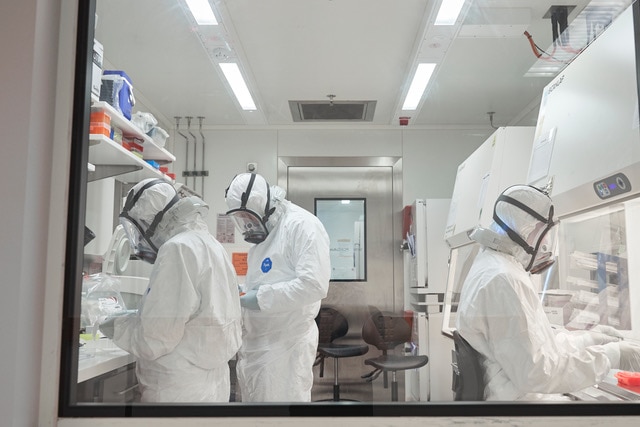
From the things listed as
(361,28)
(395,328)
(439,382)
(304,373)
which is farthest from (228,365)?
(361,28)

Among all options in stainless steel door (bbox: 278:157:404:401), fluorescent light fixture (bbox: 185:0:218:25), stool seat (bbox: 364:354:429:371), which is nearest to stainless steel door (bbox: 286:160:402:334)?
stainless steel door (bbox: 278:157:404:401)

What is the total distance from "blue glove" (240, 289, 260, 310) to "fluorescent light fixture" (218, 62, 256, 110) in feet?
2.02

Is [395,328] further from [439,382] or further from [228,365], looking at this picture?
[228,365]

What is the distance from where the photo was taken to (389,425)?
3.33 feet

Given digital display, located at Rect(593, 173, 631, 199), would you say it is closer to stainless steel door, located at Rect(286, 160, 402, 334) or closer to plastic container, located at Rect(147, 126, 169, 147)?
stainless steel door, located at Rect(286, 160, 402, 334)

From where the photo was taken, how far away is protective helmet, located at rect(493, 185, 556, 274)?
1656 millimetres

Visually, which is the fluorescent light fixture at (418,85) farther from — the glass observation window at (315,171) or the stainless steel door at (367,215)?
the stainless steel door at (367,215)

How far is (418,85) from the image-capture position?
5.83 feet

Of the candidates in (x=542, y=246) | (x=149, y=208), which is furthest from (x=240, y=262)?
(x=542, y=246)

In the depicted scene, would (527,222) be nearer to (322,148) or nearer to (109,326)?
(322,148)

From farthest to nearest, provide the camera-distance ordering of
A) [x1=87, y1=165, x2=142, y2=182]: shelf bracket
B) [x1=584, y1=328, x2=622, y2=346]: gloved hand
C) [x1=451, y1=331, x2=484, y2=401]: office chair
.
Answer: [x1=584, y1=328, x2=622, y2=346]: gloved hand < [x1=451, y1=331, x2=484, y2=401]: office chair < [x1=87, y1=165, x2=142, y2=182]: shelf bracket

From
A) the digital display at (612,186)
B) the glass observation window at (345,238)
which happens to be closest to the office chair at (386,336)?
the glass observation window at (345,238)

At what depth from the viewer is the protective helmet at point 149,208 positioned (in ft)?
5.40

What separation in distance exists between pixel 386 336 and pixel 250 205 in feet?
2.08
